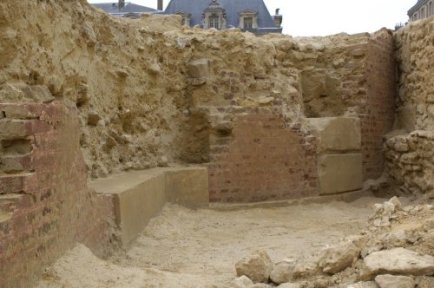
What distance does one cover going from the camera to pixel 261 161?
7.62 metres

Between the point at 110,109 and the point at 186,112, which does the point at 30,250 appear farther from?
the point at 186,112

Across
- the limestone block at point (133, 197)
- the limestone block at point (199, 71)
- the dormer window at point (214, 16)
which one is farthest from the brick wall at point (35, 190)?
the dormer window at point (214, 16)

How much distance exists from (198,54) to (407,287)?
5706 mm

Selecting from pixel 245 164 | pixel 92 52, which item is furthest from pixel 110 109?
pixel 245 164

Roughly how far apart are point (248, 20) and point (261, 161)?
2602 cm

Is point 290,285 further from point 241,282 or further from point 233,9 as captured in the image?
point 233,9

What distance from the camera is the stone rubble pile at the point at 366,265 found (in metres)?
2.80

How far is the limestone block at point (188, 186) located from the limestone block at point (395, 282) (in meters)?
4.21

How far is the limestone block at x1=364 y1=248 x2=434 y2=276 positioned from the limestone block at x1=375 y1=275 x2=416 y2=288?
6cm

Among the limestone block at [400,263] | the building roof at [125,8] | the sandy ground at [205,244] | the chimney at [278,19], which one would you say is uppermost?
the building roof at [125,8]

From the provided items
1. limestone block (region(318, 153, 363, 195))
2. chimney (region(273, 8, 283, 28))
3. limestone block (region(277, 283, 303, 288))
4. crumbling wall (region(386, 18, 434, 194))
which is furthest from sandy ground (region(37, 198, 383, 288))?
chimney (region(273, 8, 283, 28))

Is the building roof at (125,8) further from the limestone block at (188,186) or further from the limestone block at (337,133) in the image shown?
the limestone block at (188,186)

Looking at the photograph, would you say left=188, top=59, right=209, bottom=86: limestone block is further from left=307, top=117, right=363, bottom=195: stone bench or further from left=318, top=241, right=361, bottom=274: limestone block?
left=318, top=241, right=361, bottom=274: limestone block

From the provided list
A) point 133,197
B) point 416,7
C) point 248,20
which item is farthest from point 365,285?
point 416,7
